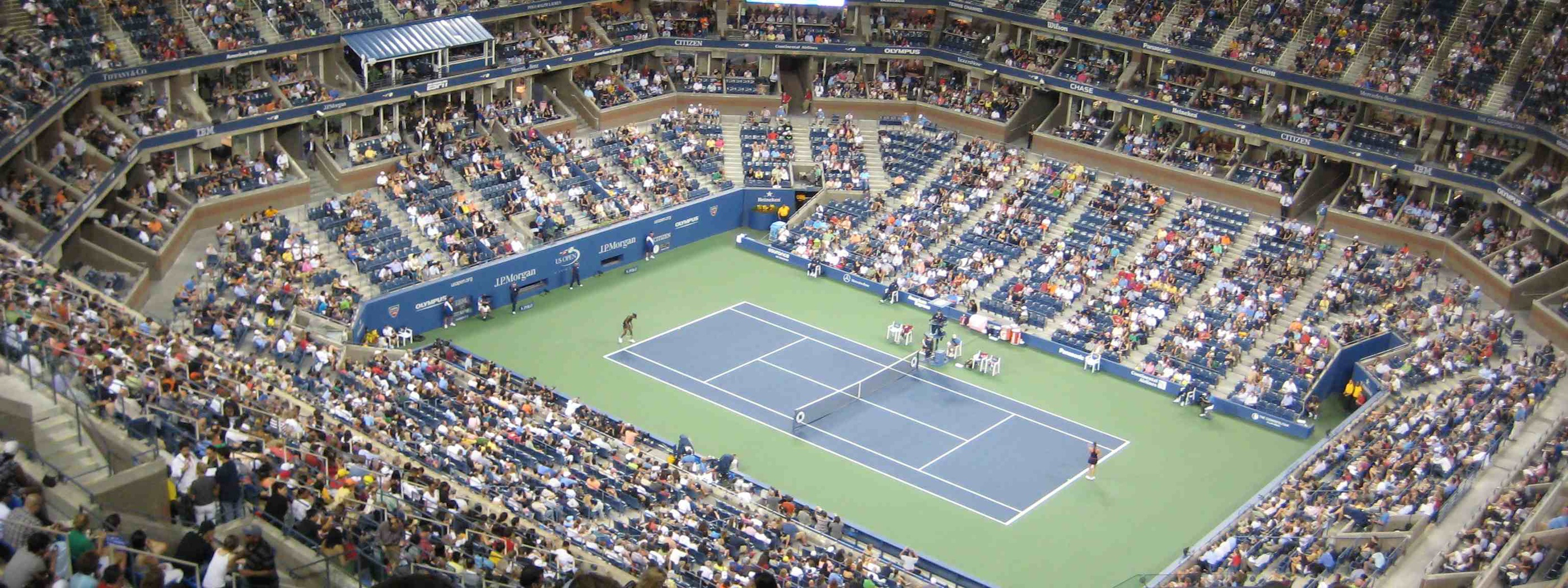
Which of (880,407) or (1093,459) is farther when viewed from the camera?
(880,407)

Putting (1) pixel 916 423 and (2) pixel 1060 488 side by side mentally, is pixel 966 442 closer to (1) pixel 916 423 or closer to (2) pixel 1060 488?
(1) pixel 916 423

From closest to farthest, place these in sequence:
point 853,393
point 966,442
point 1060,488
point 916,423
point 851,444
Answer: point 1060,488 → point 851,444 → point 966,442 → point 916,423 → point 853,393

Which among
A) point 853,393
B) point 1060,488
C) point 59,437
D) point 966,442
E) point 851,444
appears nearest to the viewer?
point 59,437

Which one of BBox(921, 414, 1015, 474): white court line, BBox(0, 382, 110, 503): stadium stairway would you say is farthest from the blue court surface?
BBox(0, 382, 110, 503): stadium stairway

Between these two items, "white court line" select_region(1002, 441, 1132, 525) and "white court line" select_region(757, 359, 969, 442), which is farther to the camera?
"white court line" select_region(757, 359, 969, 442)

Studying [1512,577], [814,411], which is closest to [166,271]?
[814,411]

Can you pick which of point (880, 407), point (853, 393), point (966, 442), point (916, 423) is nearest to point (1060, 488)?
point (966, 442)

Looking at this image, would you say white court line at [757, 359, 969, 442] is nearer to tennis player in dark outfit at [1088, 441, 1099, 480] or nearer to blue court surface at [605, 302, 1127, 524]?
blue court surface at [605, 302, 1127, 524]
